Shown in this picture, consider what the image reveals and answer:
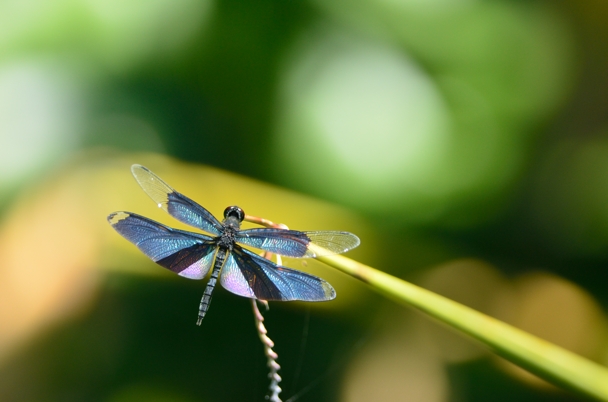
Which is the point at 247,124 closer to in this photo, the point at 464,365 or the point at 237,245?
the point at 237,245

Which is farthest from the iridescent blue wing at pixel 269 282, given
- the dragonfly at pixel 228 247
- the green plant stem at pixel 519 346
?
the green plant stem at pixel 519 346

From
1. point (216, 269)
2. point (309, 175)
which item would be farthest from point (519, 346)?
point (309, 175)

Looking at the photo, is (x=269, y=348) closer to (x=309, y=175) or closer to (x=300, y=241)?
(x=300, y=241)

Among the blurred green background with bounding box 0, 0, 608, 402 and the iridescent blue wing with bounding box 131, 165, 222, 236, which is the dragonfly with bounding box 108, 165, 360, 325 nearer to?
the iridescent blue wing with bounding box 131, 165, 222, 236

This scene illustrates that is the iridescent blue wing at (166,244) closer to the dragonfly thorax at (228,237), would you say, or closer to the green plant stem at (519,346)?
the dragonfly thorax at (228,237)

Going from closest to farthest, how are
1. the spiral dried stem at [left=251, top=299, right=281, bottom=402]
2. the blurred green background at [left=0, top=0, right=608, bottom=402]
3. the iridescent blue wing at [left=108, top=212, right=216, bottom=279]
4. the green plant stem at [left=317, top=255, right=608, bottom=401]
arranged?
the green plant stem at [left=317, top=255, right=608, bottom=401]
the spiral dried stem at [left=251, top=299, right=281, bottom=402]
the iridescent blue wing at [left=108, top=212, right=216, bottom=279]
the blurred green background at [left=0, top=0, right=608, bottom=402]

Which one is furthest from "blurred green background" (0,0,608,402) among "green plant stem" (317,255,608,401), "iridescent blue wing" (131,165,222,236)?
"green plant stem" (317,255,608,401)
